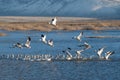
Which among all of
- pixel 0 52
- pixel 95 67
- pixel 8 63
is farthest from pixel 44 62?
pixel 0 52

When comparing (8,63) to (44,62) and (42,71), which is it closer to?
(44,62)

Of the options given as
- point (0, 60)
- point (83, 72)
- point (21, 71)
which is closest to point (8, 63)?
point (0, 60)

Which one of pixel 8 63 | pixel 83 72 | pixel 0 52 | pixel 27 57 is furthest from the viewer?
pixel 0 52

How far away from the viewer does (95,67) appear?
113 ft

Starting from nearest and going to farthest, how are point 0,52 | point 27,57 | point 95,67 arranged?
point 95,67
point 27,57
point 0,52

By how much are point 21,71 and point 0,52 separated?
13471mm

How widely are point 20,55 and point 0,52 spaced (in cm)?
458

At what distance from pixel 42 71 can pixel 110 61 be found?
6504 mm

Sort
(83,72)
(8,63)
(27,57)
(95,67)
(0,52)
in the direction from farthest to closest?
(0,52), (27,57), (8,63), (95,67), (83,72)

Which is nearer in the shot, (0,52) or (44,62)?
(44,62)

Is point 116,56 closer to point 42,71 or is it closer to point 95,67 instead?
point 95,67

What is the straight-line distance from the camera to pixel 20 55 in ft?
138

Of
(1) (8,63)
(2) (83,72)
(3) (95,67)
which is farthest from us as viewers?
(1) (8,63)

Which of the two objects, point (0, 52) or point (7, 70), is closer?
point (7, 70)
